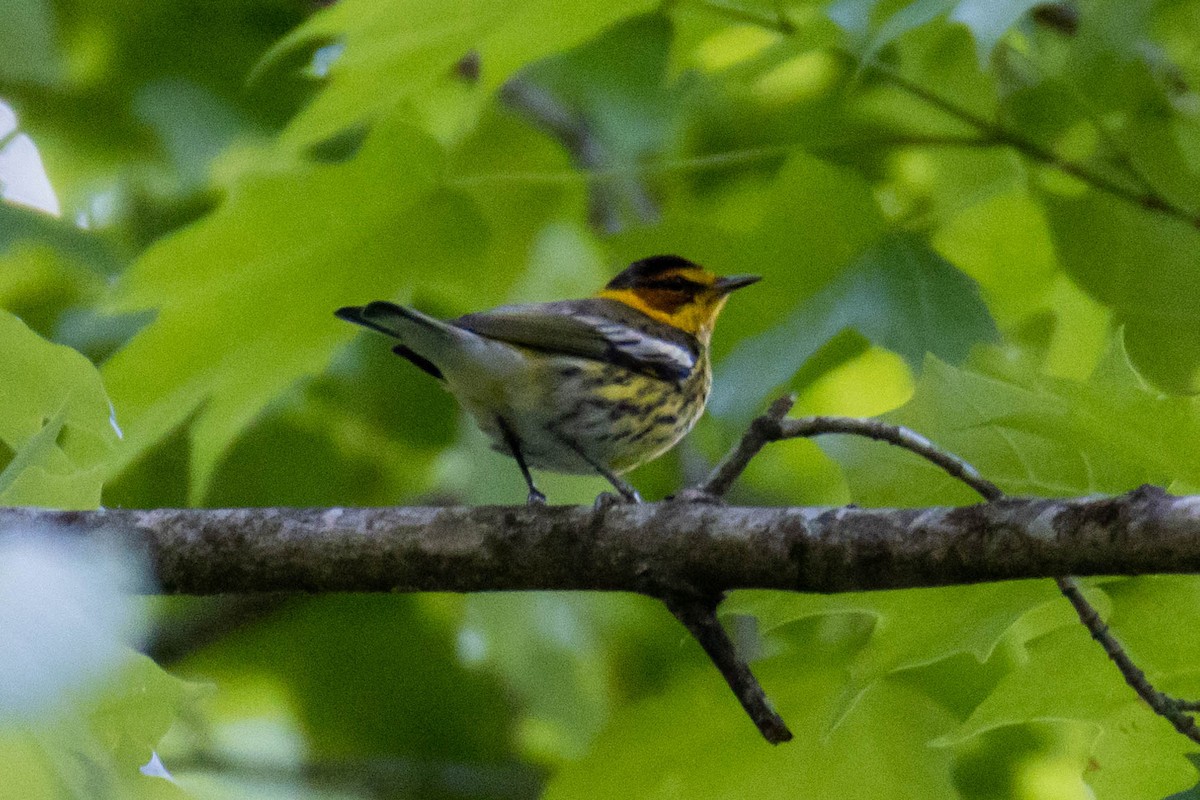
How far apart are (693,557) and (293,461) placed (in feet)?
7.87

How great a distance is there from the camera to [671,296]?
385 cm

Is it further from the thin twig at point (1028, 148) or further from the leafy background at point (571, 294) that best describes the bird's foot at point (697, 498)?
the thin twig at point (1028, 148)

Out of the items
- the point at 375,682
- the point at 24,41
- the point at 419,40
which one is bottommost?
the point at 375,682

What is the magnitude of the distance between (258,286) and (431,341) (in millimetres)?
451

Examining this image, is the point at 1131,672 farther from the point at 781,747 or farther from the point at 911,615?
the point at 781,747

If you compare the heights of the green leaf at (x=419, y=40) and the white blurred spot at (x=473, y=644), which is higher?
the green leaf at (x=419, y=40)

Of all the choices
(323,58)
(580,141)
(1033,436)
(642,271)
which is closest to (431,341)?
(323,58)

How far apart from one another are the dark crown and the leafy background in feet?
0.42

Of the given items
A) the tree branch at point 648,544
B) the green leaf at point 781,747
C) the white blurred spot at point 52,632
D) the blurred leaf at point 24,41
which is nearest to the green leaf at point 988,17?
the tree branch at point 648,544

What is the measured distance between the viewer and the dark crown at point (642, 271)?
126 inches

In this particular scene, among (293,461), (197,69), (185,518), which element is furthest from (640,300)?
(185,518)

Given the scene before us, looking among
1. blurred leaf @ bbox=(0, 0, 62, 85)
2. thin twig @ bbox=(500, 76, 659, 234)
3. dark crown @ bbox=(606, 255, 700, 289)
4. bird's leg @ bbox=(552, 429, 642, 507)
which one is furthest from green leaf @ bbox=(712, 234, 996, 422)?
thin twig @ bbox=(500, 76, 659, 234)

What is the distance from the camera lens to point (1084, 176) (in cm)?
256

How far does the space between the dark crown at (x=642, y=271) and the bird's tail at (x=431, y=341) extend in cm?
53
